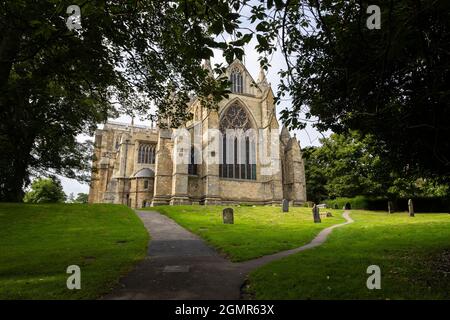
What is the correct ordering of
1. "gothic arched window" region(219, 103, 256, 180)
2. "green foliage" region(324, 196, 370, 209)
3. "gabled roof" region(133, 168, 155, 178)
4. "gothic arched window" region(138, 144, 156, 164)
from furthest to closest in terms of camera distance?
"gothic arched window" region(138, 144, 156, 164), "gabled roof" region(133, 168, 155, 178), "gothic arched window" region(219, 103, 256, 180), "green foliage" region(324, 196, 370, 209)

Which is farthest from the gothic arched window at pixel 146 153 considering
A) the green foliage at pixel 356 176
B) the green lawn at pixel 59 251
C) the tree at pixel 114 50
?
the tree at pixel 114 50

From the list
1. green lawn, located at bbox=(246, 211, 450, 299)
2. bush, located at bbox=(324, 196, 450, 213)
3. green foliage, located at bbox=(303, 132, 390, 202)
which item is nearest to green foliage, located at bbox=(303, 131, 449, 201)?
green foliage, located at bbox=(303, 132, 390, 202)

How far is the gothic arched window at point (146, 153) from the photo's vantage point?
4241 centimetres

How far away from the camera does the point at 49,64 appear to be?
722 cm

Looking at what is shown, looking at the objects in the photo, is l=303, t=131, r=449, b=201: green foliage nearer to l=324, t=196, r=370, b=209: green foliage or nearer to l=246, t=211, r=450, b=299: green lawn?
l=324, t=196, r=370, b=209: green foliage

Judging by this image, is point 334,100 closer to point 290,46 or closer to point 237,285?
point 290,46

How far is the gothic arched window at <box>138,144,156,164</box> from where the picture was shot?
42.4 metres

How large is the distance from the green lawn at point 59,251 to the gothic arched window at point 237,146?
56.0ft

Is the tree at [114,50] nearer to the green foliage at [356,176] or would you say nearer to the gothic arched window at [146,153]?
the green foliage at [356,176]

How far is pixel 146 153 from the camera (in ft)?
141

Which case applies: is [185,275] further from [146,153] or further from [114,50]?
[146,153]

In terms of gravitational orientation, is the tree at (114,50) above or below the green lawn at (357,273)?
above

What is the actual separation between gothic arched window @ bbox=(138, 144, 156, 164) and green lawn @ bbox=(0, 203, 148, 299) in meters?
21.9
